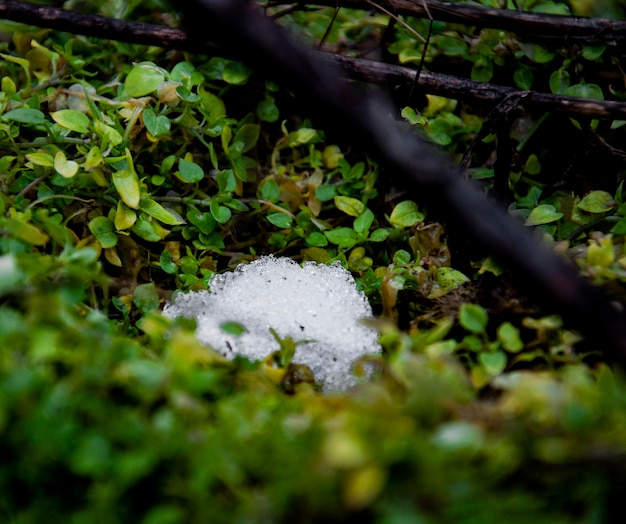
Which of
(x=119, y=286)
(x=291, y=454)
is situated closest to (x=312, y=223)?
(x=119, y=286)

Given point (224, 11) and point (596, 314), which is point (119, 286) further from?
point (596, 314)

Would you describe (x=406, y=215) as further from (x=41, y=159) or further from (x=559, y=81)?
(x=41, y=159)

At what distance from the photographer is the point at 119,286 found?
4.59 ft

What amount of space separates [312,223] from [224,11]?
2.14 feet

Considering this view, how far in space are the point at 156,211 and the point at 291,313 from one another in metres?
0.39

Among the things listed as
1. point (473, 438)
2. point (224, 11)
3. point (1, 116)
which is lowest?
point (1, 116)

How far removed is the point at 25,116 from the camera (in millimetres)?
1391

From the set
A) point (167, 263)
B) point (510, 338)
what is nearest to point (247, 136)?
point (167, 263)

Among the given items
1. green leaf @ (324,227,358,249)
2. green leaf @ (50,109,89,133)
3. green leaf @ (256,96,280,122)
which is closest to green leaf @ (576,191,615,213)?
green leaf @ (324,227,358,249)

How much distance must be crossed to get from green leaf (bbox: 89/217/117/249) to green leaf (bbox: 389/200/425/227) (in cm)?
62

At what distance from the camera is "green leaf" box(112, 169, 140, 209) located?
4.39 feet

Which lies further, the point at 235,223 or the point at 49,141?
the point at 235,223

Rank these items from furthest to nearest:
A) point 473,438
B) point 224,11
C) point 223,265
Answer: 1. point 223,265
2. point 224,11
3. point 473,438

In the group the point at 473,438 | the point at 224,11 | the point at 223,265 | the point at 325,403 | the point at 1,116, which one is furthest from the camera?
the point at 223,265
